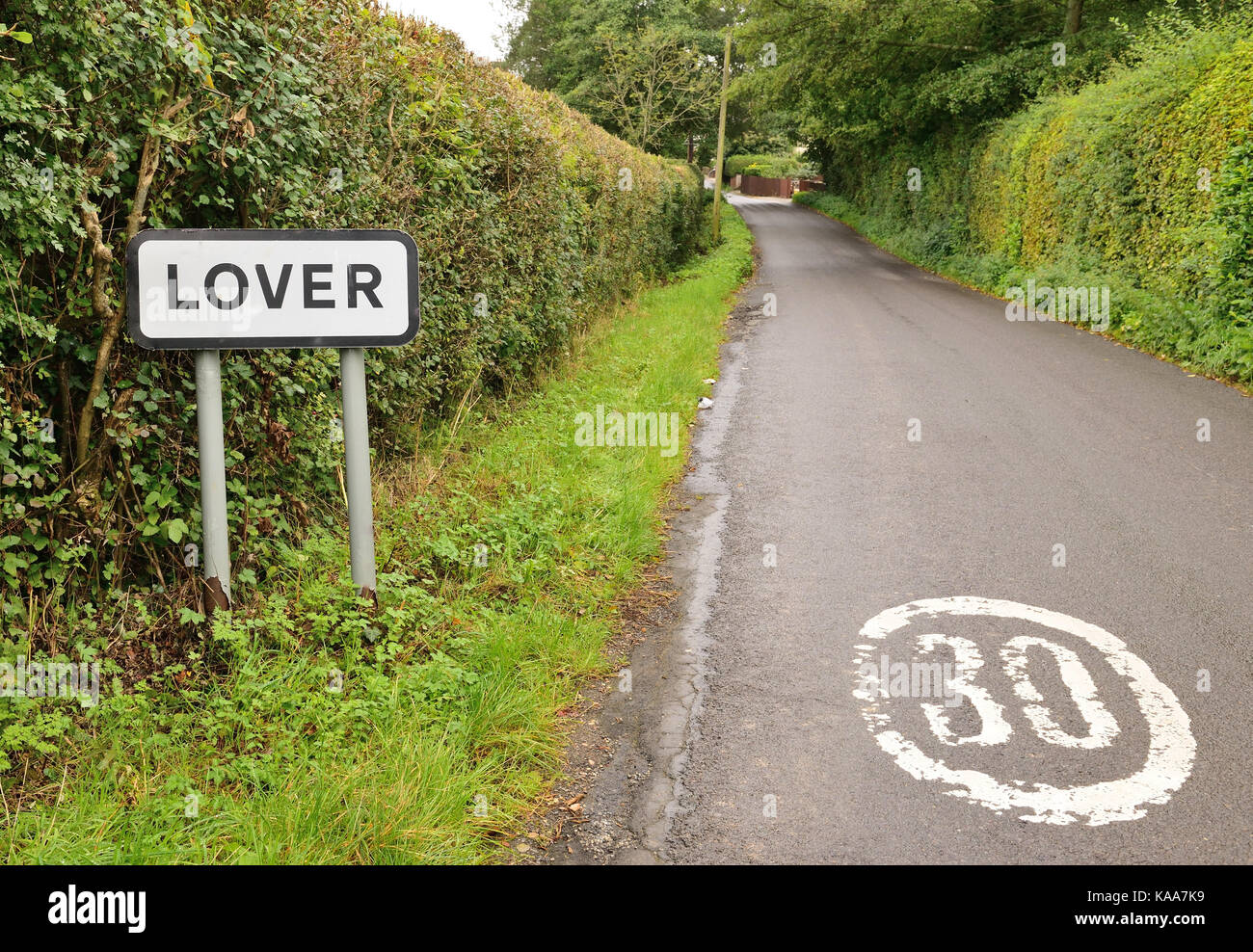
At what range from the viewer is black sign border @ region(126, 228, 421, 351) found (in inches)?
135

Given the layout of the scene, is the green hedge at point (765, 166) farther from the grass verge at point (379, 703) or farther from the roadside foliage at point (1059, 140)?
the grass verge at point (379, 703)

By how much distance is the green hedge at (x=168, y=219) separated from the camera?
3.26 m

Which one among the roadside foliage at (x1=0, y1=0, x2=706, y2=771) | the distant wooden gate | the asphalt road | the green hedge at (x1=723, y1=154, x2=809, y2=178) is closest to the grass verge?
the roadside foliage at (x1=0, y1=0, x2=706, y2=771)

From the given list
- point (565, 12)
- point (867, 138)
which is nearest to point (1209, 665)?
point (867, 138)

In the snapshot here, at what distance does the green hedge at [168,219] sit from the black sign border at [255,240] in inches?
7.0

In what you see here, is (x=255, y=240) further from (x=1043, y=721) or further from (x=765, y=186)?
(x=765, y=186)

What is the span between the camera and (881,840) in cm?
326

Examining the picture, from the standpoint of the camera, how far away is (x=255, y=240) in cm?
365

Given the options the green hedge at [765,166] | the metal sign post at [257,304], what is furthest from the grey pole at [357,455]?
the green hedge at [765,166]

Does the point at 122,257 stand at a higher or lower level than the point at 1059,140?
lower

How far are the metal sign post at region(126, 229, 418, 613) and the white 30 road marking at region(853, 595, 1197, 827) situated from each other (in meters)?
2.52

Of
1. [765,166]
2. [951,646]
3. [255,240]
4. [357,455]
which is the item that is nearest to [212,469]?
[357,455]

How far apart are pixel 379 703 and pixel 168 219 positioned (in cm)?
209

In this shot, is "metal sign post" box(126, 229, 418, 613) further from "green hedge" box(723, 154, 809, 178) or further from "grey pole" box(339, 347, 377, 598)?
"green hedge" box(723, 154, 809, 178)
